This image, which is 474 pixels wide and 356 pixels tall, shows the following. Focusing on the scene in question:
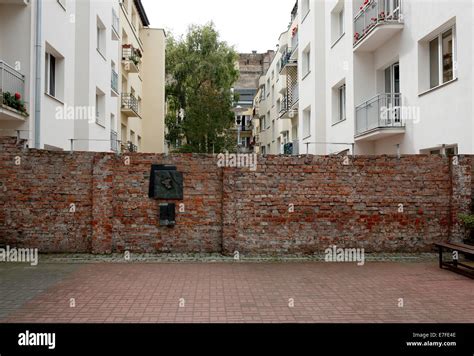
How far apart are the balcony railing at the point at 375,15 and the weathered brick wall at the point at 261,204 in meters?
6.01

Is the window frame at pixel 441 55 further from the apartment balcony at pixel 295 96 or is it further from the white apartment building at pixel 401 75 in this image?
the apartment balcony at pixel 295 96

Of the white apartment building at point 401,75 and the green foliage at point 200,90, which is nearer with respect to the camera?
the white apartment building at point 401,75

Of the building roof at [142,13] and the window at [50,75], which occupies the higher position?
the building roof at [142,13]

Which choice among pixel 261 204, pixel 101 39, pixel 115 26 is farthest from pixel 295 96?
pixel 261 204

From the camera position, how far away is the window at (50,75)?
46.5 ft

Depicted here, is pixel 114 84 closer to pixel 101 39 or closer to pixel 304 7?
pixel 101 39

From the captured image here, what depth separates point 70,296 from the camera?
21.6ft

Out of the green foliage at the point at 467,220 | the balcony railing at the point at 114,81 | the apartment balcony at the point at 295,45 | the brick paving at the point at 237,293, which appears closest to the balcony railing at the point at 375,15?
the green foliage at the point at 467,220

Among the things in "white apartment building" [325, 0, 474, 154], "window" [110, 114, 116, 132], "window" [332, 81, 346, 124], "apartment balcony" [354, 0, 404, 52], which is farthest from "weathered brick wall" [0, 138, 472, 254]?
"window" [110, 114, 116, 132]

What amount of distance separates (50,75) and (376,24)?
11.1m

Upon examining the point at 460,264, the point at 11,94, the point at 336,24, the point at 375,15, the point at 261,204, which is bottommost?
the point at 460,264

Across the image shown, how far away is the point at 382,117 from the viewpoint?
14.2m

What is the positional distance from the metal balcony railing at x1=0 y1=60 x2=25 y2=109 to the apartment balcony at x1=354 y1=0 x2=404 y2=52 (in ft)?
36.0

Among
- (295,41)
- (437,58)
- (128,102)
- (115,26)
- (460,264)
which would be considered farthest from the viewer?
(295,41)
